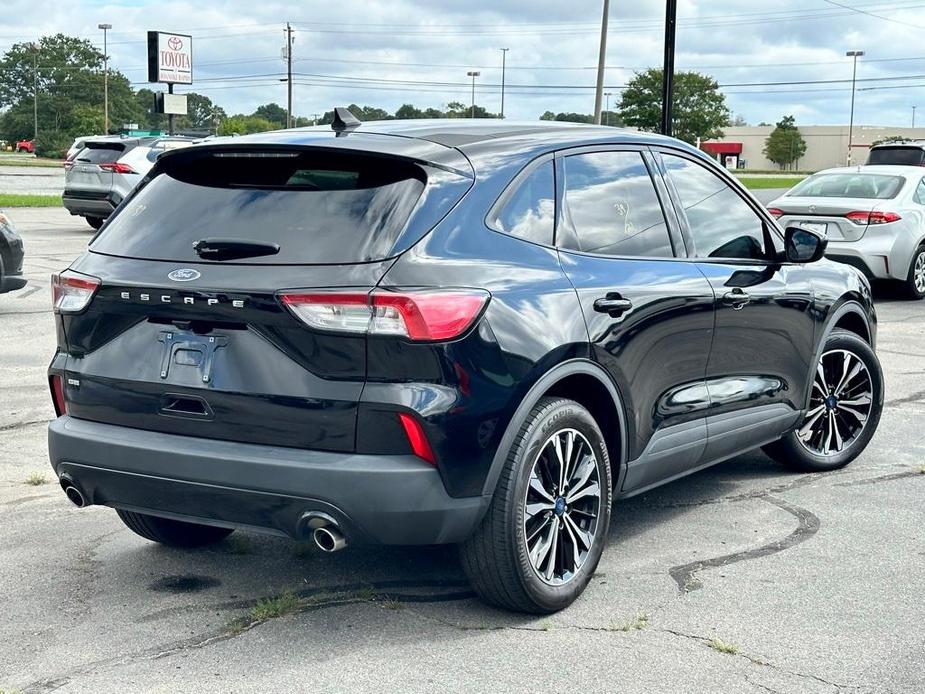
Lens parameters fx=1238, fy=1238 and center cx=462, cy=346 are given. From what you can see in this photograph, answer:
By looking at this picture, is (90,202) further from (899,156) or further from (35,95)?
(35,95)

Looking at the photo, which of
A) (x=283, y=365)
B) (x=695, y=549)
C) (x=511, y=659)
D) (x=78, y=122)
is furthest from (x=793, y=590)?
(x=78, y=122)

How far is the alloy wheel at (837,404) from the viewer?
648 cm

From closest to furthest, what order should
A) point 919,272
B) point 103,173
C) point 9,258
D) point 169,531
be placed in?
point 169,531
point 9,258
point 919,272
point 103,173

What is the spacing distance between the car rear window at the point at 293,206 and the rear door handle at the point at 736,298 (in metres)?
1.65

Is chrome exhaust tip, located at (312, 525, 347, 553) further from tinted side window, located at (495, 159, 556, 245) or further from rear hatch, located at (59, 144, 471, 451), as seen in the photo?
tinted side window, located at (495, 159, 556, 245)

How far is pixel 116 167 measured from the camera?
858 inches

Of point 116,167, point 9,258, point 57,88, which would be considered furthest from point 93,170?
point 57,88

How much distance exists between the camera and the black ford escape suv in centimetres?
387

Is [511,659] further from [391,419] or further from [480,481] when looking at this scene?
[391,419]

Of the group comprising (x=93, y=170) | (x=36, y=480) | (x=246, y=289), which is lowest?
(x=36, y=480)

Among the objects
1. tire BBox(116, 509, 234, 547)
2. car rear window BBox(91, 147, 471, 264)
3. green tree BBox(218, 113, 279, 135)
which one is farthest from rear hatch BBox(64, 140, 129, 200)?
green tree BBox(218, 113, 279, 135)

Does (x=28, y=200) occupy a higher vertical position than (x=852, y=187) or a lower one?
lower

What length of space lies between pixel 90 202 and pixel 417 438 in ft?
63.2

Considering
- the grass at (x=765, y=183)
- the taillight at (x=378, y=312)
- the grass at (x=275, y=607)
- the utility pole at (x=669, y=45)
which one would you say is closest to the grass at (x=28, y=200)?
the utility pole at (x=669, y=45)
